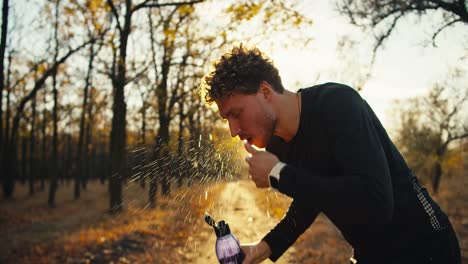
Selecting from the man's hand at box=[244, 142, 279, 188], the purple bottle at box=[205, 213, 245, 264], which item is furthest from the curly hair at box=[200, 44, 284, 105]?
the purple bottle at box=[205, 213, 245, 264]

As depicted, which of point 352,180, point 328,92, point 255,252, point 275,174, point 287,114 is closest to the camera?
point 352,180

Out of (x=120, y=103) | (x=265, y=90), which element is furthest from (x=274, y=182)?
(x=120, y=103)

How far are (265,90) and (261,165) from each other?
2.13ft

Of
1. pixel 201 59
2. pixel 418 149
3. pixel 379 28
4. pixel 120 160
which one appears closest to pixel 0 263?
pixel 120 160

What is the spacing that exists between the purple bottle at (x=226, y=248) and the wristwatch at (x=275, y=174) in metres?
0.87

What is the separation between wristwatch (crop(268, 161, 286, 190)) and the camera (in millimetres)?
1939

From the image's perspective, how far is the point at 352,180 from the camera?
174 centimetres

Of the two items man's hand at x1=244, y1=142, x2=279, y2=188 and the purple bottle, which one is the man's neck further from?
the purple bottle

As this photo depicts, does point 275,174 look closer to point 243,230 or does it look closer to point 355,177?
point 355,177

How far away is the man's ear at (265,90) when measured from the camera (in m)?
2.51

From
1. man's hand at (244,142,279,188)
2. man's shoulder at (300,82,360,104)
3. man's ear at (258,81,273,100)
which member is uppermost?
man's ear at (258,81,273,100)

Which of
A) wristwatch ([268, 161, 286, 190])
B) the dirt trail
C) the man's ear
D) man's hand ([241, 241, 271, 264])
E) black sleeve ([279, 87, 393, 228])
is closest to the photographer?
black sleeve ([279, 87, 393, 228])

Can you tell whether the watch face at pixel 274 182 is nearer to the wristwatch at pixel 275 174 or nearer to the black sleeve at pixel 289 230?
the wristwatch at pixel 275 174

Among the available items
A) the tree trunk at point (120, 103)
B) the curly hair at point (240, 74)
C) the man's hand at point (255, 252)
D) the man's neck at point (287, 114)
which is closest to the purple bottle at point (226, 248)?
the man's hand at point (255, 252)
